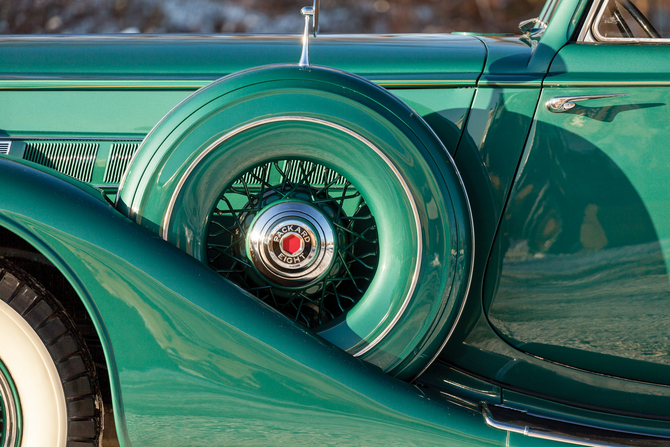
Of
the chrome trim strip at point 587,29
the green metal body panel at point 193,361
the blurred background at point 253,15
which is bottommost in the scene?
the green metal body panel at point 193,361

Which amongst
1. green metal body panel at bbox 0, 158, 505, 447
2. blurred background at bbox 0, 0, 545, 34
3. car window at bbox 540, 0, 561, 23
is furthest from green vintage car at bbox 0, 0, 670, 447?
blurred background at bbox 0, 0, 545, 34

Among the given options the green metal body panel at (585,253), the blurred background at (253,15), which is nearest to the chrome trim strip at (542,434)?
the green metal body panel at (585,253)

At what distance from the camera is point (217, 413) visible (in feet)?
4.40

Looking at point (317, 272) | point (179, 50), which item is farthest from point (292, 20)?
point (317, 272)

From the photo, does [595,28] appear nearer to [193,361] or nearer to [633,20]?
[633,20]

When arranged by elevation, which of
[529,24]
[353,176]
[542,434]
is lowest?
[542,434]

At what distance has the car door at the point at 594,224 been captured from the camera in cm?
159

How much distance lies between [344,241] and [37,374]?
890 mm

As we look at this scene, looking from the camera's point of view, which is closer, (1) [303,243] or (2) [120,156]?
(1) [303,243]

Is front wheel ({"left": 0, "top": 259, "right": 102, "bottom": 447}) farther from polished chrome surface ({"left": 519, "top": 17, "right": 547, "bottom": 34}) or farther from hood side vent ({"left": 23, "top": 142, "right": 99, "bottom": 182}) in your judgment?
polished chrome surface ({"left": 519, "top": 17, "right": 547, "bottom": 34})

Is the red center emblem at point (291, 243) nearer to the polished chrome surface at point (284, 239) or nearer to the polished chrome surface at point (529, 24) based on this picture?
the polished chrome surface at point (284, 239)

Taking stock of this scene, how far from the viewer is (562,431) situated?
139 centimetres

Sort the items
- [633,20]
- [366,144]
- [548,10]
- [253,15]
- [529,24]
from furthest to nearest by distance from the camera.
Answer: [253,15] < [529,24] < [548,10] < [633,20] < [366,144]

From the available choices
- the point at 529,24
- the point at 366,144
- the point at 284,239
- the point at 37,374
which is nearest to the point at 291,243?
the point at 284,239
